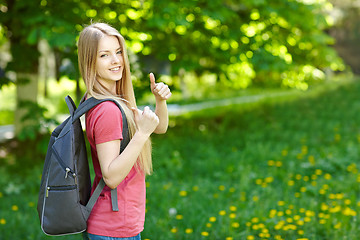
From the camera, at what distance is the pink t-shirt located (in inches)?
60.8

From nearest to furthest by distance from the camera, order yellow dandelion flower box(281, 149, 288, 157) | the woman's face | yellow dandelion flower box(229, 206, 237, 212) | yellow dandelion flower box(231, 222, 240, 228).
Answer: the woman's face < yellow dandelion flower box(231, 222, 240, 228) < yellow dandelion flower box(229, 206, 237, 212) < yellow dandelion flower box(281, 149, 288, 157)

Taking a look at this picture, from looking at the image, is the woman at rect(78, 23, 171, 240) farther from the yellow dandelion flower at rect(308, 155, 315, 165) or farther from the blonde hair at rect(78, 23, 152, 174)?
the yellow dandelion flower at rect(308, 155, 315, 165)

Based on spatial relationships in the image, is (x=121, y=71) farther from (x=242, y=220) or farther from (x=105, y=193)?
(x=242, y=220)

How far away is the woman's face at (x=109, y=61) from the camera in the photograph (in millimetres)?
1639

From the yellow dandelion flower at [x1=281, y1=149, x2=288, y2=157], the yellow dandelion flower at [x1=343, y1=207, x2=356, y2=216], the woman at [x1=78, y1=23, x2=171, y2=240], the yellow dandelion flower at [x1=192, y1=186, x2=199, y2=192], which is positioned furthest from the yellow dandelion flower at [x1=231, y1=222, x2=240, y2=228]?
the yellow dandelion flower at [x1=281, y1=149, x2=288, y2=157]

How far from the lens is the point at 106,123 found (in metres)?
1.54

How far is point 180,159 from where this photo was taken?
5949 millimetres

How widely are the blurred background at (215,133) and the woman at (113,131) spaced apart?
1.84m

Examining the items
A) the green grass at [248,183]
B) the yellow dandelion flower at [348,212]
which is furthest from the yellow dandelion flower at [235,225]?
the yellow dandelion flower at [348,212]

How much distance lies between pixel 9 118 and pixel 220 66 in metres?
7.25

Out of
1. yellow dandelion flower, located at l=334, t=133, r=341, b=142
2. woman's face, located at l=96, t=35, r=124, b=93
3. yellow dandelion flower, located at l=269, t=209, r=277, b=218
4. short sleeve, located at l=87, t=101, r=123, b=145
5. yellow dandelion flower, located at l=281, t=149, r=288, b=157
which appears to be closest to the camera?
short sleeve, located at l=87, t=101, r=123, b=145

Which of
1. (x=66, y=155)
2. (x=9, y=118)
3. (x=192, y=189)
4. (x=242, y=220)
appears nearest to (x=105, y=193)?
(x=66, y=155)

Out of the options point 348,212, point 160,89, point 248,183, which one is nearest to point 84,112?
point 160,89

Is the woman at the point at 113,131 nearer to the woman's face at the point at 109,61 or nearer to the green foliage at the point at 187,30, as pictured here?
the woman's face at the point at 109,61
